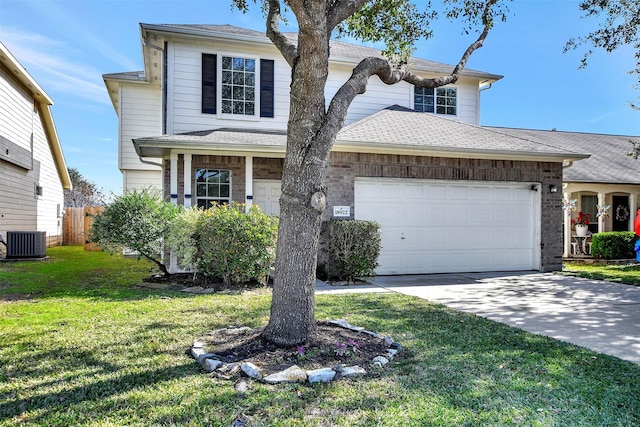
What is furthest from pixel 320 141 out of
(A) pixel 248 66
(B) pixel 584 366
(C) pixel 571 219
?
(C) pixel 571 219

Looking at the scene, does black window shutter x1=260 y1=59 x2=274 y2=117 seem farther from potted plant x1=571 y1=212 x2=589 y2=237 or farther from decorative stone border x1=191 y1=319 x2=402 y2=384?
potted plant x1=571 y1=212 x2=589 y2=237

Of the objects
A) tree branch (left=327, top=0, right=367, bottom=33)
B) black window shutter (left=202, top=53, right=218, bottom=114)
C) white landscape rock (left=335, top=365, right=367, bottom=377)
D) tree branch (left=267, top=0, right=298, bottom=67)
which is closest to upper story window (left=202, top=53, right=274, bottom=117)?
black window shutter (left=202, top=53, right=218, bottom=114)

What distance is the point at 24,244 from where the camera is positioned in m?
13.2

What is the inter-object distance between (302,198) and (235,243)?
4.00m

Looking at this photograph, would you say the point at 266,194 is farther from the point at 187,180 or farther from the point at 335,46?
the point at 335,46

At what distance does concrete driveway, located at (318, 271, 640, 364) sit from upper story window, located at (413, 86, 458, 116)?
19.6 feet

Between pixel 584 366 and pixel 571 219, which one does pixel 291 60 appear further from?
pixel 571 219

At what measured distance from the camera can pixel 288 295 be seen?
4172mm

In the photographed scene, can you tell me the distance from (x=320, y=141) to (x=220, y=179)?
7.40 metres

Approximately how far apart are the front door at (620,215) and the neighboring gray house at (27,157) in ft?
69.3

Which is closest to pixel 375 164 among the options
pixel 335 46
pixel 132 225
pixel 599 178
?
pixel 132 225

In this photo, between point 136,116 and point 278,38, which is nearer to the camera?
point 278,38

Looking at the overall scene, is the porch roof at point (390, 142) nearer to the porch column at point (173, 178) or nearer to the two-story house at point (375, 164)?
the two-story house at point (375, 164)

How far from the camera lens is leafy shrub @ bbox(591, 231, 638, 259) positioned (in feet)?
44.6
